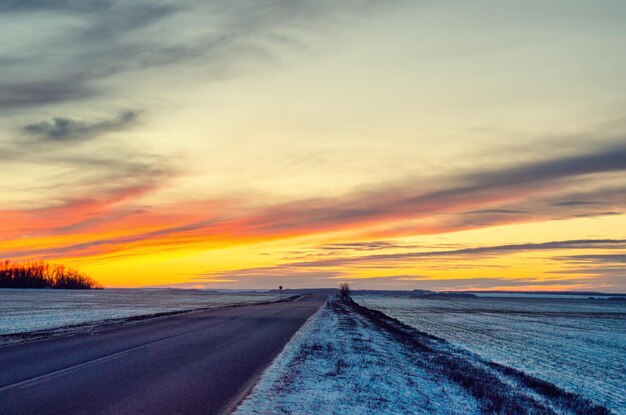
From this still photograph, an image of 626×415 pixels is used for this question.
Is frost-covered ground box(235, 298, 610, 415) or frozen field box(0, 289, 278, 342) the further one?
frozen field box(0, 289, 278, 342)

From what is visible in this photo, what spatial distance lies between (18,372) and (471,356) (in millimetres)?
14333

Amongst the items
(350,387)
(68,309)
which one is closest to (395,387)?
(350,387)

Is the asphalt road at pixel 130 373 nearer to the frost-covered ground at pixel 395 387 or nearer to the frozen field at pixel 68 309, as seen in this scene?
the frost-covered ground at pixel 395 387

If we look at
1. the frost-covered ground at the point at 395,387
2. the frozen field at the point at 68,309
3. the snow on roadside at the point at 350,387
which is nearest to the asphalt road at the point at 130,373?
the snow on roadside at the point at 350,387

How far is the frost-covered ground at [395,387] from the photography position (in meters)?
9.91

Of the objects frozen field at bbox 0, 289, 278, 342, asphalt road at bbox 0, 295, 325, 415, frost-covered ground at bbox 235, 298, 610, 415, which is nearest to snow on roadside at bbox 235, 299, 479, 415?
frost-covered ground at bbox 235, 298, 610, 415

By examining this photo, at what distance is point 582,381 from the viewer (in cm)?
1541

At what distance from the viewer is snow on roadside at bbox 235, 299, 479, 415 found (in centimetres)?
966

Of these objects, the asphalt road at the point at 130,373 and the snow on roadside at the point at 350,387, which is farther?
the snow on roadside at the point at 350,387

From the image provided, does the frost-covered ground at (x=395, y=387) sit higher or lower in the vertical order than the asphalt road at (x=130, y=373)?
lower

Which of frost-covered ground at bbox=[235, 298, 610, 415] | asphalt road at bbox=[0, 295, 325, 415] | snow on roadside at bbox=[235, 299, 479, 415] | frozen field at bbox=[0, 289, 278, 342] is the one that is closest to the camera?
asphalt road at bbox=[0, 295, 325, 415]

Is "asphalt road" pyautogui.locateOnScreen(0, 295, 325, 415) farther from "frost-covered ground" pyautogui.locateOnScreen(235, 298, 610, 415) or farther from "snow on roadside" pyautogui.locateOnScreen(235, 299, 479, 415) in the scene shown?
"frost-covered ground" pyautogui.locateOnScreen(235, 298, 610, 415)

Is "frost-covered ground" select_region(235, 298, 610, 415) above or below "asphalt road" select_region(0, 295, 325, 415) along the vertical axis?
below

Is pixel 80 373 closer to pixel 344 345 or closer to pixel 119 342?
pixel 119 342
